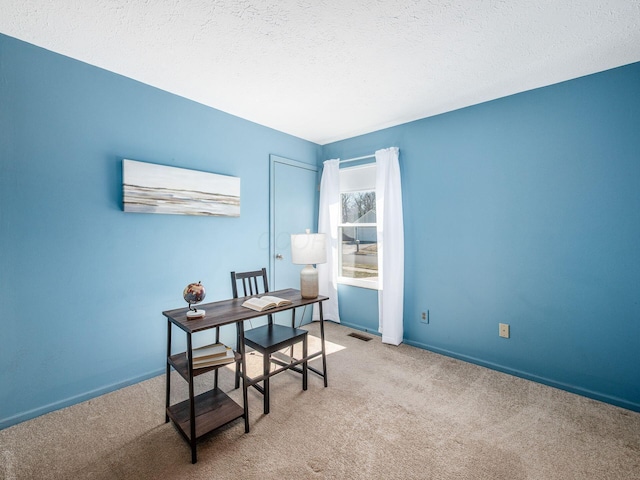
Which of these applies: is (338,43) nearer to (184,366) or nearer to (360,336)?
(184,366)

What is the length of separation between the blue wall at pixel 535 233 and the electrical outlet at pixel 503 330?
36mm

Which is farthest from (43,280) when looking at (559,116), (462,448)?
(559,116)

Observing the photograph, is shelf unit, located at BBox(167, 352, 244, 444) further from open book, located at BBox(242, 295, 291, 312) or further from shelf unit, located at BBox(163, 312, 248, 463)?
open book, located at BBox(242, 295, 291, 312)

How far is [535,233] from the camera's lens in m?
2.54

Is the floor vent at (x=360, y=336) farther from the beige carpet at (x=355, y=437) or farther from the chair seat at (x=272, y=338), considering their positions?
the chair seat at (x=272, y=338)

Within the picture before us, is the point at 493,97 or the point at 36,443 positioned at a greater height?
the point at 493,97

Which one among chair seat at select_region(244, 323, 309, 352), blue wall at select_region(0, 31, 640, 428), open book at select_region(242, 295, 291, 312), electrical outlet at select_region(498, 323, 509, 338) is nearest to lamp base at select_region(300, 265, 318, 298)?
open book at select_region(242, 295, 291, 312)

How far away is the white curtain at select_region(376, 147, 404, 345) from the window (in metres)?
0.28

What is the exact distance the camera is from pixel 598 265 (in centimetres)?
227

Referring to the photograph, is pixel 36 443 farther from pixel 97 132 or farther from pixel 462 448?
pixel 462 448

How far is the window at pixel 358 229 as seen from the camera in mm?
3771

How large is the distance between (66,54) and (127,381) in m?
2.55

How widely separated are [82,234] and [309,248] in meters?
1.73

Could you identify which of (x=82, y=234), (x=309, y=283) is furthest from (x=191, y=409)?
(x=82, y=234)
